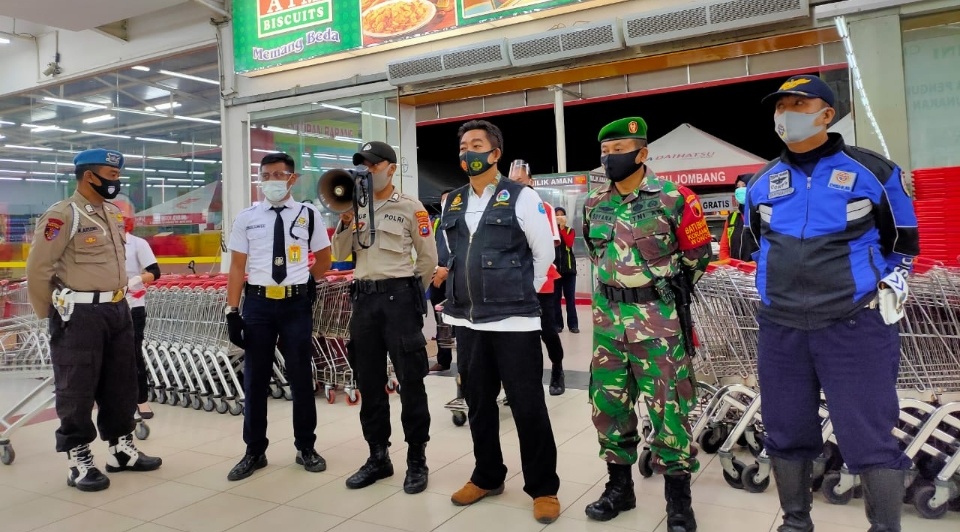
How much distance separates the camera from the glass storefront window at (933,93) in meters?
4.98

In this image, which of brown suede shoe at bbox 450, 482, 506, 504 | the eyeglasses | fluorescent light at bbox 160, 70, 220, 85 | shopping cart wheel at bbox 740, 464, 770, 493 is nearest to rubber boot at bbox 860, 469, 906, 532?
shopping cart wheel at bbox 740, 464, 770, 493

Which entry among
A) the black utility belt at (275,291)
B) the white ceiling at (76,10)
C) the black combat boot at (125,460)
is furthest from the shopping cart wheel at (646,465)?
the white ceiling at (76,10)

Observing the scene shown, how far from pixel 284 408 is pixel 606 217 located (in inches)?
134

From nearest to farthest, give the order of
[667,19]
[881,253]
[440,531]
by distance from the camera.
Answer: [881,253], [440,531], [667,19]

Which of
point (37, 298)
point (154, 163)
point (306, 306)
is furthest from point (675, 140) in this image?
point (37, 298)

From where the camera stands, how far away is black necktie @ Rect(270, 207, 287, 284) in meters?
3.48

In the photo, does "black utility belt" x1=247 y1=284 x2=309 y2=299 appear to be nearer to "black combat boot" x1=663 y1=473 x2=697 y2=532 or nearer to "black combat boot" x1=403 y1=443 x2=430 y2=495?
"black combat boot" x1=403 y1=443 x2=430 y2=495

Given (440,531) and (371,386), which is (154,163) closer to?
(371,386)

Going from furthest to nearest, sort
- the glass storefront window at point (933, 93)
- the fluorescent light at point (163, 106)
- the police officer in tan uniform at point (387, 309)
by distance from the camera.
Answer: the fluorescent light at point (163, 106)
the glass storefront window at point (933, 93)
the police officer in tan uniform at point (387, 309)

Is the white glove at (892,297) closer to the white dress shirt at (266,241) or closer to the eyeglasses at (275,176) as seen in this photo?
the white dress shirt at (266,241)

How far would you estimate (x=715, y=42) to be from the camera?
235 inches

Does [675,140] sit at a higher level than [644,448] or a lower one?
higher

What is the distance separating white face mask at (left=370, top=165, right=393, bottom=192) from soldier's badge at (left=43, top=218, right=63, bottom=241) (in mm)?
1640

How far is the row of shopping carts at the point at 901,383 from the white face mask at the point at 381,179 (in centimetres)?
166
